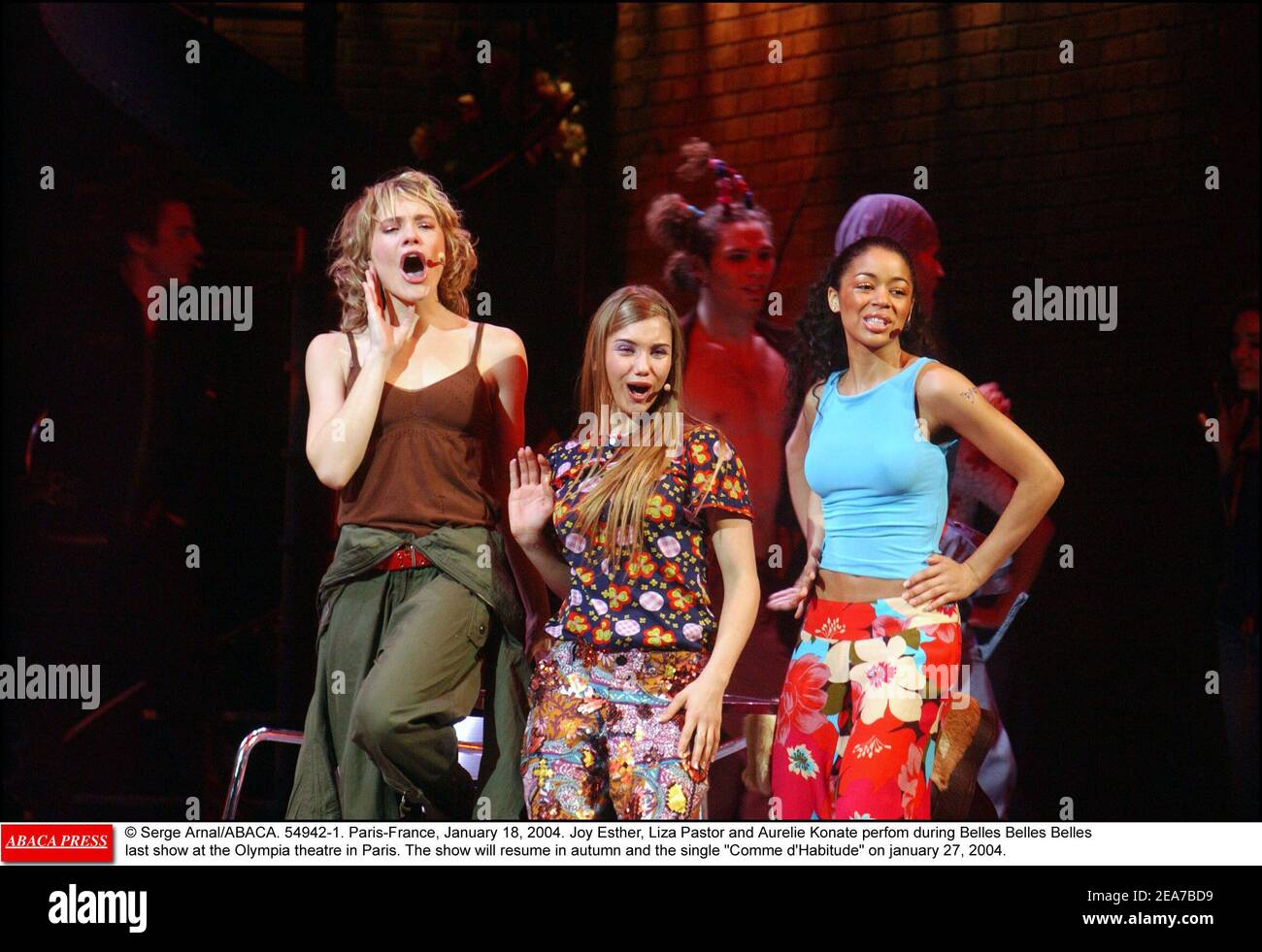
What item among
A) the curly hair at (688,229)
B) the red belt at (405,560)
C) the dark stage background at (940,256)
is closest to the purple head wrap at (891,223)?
the dark stage background at (940,256)

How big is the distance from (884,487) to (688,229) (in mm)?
1054

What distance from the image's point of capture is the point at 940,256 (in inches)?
156

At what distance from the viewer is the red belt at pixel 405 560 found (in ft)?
11.3

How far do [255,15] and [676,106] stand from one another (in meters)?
1.46

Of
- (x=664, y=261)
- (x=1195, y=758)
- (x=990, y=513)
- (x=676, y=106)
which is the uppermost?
(x=676, y=106)

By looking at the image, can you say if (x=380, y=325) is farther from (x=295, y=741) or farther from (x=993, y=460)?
(x=993, y=460)

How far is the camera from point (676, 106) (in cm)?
435

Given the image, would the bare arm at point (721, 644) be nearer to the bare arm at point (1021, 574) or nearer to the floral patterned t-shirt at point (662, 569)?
the floral patterned t-shirt at point (662, 569)
